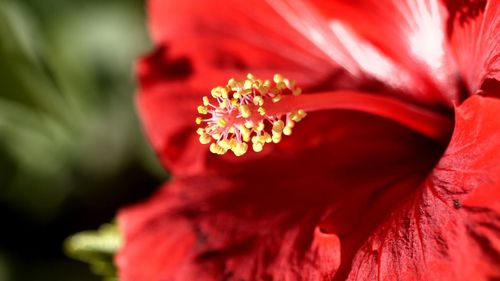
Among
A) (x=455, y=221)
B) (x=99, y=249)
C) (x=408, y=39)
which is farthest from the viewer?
(x=99, y=249)

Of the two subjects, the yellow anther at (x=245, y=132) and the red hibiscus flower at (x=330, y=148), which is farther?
the yellow anther at (x=245, y=132)

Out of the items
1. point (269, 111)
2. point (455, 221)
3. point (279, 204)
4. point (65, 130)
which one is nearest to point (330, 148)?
point (279, 204)

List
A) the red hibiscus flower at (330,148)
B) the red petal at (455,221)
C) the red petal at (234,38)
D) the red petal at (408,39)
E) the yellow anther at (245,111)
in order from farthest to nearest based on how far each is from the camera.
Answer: the red petal at (234,38), the red petal at (408,39), the yellow anther at (245,111), the red hibiscus flower at (330,148), the red petal at (455,221)

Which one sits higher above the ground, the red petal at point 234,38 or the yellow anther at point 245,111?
the red petal at point 234,38

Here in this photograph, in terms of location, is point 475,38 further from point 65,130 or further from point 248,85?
point 65,130

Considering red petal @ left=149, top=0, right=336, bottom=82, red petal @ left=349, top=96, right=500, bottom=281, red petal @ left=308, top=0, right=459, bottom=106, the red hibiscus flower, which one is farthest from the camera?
red petal @ left=149, top=0, right=336, bottom=82

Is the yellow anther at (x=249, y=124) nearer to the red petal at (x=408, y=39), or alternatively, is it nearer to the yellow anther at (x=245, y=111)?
the yellow anther at (x=245, y=111)

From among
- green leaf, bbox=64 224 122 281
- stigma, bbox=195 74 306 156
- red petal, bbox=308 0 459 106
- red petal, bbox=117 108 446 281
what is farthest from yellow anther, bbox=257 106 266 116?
green leaf, bbox=64 224 122 281

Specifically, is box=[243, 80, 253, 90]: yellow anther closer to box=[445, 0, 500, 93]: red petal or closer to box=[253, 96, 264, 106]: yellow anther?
box=[253, 96, 264, 106]: yellow anther

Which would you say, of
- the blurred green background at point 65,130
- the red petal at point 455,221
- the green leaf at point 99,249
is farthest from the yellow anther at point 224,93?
the blurred green background at point 65,130
